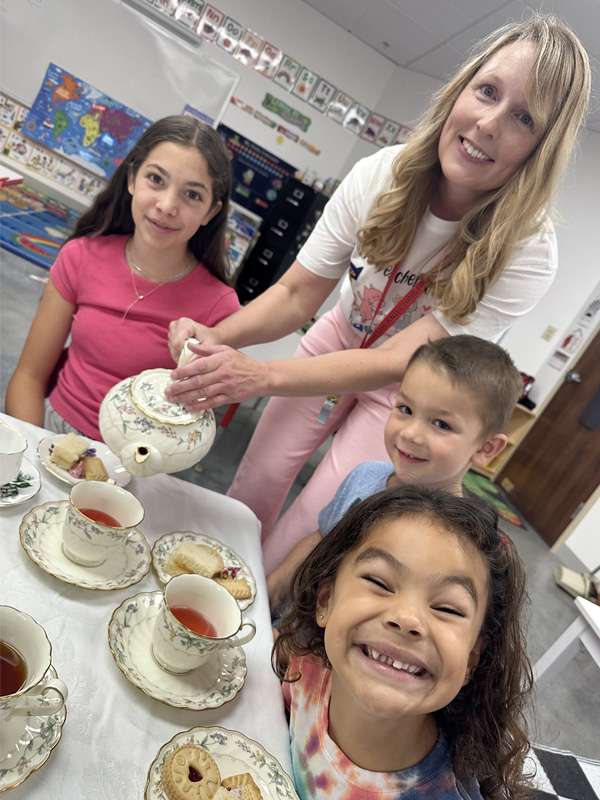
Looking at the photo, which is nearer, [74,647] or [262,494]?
[74,647]

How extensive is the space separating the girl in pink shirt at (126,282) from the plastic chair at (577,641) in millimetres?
1371

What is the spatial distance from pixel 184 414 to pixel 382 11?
484 cm

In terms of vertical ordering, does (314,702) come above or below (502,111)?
below

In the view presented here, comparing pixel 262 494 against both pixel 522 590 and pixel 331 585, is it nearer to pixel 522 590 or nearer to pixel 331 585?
pixel 331 585

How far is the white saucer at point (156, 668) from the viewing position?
68cm

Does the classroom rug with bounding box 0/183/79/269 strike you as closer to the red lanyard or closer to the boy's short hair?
the red lanyard

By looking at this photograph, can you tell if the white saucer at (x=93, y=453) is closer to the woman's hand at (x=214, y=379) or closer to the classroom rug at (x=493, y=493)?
the woman's hand at (x=214, y=379)

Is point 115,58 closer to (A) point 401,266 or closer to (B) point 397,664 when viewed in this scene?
(A) point 401,266

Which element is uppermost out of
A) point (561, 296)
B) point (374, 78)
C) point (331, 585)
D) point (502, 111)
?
point (374, 78)

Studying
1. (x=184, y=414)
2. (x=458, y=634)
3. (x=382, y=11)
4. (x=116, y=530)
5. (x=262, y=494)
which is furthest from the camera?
(x=382, y=11)

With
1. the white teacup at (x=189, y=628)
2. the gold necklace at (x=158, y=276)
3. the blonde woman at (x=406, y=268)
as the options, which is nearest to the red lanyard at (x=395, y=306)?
the blonde woman at (x=406, y=268)

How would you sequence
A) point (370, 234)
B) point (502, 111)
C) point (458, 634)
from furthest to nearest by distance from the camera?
1. point (370, 234)
2. point (502, 111)
3. point (458, 634)

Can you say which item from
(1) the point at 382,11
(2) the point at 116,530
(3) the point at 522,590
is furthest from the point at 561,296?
(2) the point at 116,530

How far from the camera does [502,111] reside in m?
1.13
